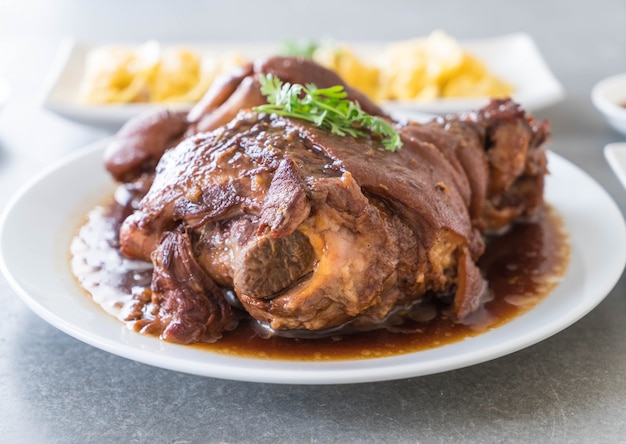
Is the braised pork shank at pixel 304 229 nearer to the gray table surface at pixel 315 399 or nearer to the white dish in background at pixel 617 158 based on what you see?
the gray table surface at pixel 315 399

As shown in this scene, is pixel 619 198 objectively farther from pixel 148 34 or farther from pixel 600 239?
pixel 148 34

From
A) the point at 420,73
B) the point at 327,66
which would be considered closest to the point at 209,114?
the point at 327,66

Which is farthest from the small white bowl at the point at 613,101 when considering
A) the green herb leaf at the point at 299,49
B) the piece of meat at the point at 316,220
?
the piece of meat at the point at 316,220

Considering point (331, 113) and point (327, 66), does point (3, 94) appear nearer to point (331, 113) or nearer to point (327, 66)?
point (327, 66)

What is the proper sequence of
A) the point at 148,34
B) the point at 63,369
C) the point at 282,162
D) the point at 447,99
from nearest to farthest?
the point at 282,162
the point at 63,369
the point at 447,99
the point at 148,34

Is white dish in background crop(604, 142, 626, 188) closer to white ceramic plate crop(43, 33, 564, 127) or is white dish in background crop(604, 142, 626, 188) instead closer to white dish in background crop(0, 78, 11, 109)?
white ceramic plate crop(43, 33, 564, 127)

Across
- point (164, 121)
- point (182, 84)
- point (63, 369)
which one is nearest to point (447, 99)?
point (182, 84)
